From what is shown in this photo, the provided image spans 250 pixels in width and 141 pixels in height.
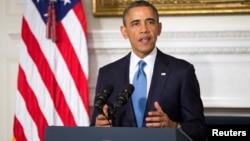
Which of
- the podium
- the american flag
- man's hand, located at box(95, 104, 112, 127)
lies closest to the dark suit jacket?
man's hand, located at box(95, 104, 112, 127)

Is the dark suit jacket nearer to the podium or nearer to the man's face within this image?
the man's face

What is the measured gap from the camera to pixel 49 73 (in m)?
2.73

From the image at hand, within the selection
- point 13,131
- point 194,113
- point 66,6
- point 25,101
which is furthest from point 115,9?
point 194,113

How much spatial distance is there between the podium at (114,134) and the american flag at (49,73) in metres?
1.52

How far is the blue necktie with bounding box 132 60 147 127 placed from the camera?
70.5 inches

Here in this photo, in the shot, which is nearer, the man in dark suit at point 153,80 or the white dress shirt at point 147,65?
the man in dark suit at point 153,80

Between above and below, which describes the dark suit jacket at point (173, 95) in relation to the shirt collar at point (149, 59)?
below

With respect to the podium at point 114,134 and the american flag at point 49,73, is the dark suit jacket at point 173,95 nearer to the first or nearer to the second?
the podium at point 114,134

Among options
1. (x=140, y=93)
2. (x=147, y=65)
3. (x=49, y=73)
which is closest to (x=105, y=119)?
(x=140, y=93)

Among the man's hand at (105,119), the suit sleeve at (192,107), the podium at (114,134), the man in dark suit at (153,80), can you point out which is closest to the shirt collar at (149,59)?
the man in dark suit at (153,80)

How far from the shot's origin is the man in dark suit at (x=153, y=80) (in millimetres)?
1778

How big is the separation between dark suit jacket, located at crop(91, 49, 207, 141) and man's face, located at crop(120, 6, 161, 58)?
9cm

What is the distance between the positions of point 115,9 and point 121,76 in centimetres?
103

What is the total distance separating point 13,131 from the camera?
107 inches
